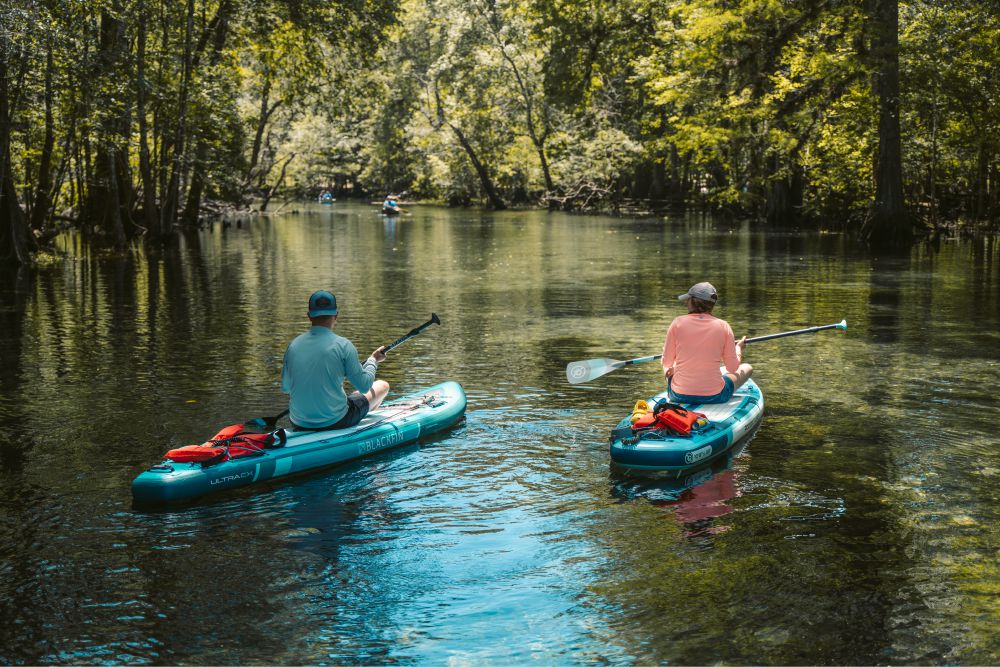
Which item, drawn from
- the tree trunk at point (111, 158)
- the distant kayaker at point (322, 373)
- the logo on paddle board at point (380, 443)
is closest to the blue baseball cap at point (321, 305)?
the distant kayaker at point (322, 373)

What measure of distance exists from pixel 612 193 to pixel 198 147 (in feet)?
86.7

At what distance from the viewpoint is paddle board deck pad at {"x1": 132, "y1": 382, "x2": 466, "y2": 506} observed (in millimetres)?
7098

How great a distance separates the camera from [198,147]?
36.0 metres

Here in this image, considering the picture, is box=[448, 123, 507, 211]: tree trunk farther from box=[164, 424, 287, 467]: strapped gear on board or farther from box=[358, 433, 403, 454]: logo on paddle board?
box=[164, 424, 287, 467]: strapped gear on board

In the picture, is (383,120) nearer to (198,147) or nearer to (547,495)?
(198,147)

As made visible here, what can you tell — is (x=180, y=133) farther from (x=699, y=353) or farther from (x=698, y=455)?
(x=698, y=455)

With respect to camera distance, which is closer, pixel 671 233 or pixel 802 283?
pixel 802 283

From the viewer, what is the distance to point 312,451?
25.7 feet

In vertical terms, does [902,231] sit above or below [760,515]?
above

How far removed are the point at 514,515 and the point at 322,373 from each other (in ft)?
6.30

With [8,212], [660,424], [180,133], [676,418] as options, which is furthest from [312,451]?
[180,133]

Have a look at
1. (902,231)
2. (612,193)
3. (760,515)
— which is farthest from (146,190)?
(612,193)

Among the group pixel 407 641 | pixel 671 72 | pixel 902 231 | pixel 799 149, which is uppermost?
pixel 671 72

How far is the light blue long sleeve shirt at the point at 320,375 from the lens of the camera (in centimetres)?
785
